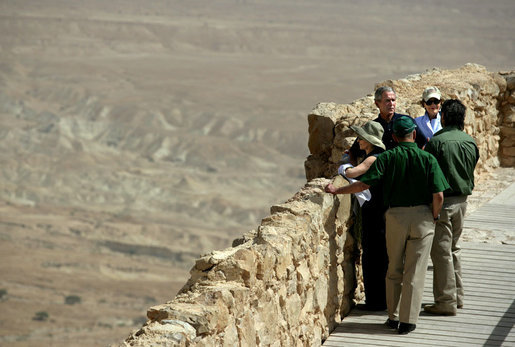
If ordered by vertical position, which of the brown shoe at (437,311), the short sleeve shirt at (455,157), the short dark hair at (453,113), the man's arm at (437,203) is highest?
the short dark hair at (453,113)

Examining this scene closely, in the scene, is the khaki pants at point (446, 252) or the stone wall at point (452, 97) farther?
the stone wall at point (452, 97)

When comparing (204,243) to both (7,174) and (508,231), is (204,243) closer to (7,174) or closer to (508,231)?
(7,174)

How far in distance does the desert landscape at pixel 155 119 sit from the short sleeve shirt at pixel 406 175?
109 ft

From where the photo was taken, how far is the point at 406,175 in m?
5.72

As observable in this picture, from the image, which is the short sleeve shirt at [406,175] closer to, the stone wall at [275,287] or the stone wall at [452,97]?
the stone wall at [275,287]

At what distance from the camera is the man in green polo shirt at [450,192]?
6172 mm

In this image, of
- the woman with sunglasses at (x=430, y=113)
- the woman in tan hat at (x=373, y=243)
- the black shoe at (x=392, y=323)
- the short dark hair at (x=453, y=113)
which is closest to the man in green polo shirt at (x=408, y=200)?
the black shoe at (x=392, y=323)

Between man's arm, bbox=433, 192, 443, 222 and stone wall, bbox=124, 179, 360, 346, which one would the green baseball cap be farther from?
stone wall, bbox=124, 179, 360, 346

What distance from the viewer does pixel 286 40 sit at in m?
117

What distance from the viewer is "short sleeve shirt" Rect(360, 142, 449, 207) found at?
5672mm

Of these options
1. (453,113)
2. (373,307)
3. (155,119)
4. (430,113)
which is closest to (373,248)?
(373,307)

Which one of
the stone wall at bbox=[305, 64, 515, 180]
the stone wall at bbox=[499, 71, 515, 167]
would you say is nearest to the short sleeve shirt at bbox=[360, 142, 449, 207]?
the stone wall at bbox=[305, 64, 515, 180]

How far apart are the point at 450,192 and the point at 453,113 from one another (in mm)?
555

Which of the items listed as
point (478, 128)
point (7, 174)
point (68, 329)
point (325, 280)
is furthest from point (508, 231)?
point (7, 174)
